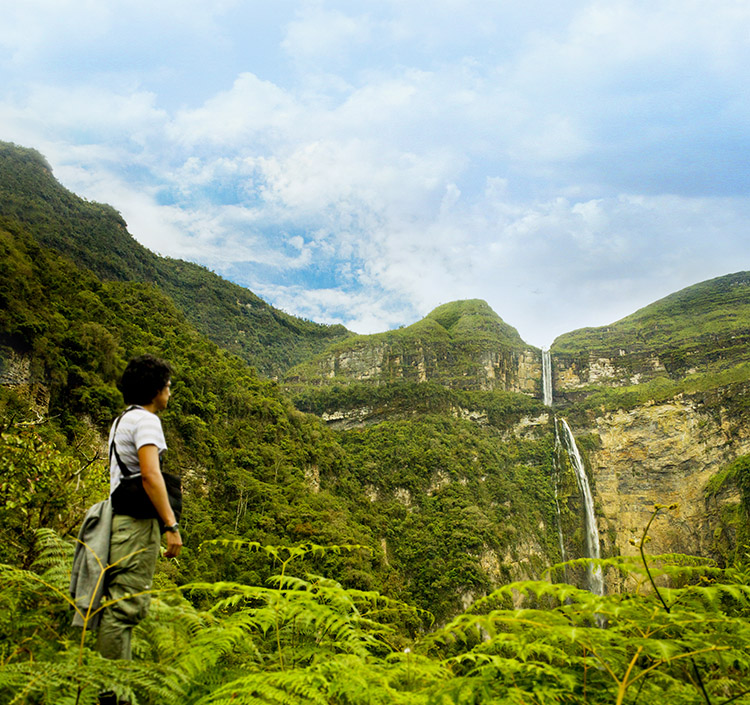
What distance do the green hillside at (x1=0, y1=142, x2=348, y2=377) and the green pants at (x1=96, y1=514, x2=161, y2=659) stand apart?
51115mm

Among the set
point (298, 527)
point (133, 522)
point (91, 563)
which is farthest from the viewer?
point (298, 527)

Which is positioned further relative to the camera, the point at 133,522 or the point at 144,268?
the point at 144,268

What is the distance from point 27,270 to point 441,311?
10774cm

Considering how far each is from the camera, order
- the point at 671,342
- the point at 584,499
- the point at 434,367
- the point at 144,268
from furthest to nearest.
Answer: the point at 434,367 → the point at 671,342 → the point at 144,268 → the point at 584,499

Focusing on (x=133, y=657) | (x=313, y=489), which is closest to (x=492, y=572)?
(x=313, y=489)

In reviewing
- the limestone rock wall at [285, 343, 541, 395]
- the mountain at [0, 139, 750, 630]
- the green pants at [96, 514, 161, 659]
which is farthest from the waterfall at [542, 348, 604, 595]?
the green pants at [96, 514, 161, 659]

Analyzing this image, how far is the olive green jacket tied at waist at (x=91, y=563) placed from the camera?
2145mm

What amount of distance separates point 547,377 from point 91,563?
92680mm

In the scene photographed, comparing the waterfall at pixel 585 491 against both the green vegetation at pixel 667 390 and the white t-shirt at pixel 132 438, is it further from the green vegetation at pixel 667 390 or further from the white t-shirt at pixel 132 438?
the white t-shirt at pixel 132 438

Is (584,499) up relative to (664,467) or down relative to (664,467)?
down

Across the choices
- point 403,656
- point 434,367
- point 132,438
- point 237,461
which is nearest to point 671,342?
point 434,367

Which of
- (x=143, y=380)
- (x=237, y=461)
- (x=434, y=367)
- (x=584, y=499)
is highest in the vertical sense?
(x=434, y=367)

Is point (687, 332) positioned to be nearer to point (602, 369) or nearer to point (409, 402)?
point (602, 369)

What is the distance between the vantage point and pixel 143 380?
8.89 ft
